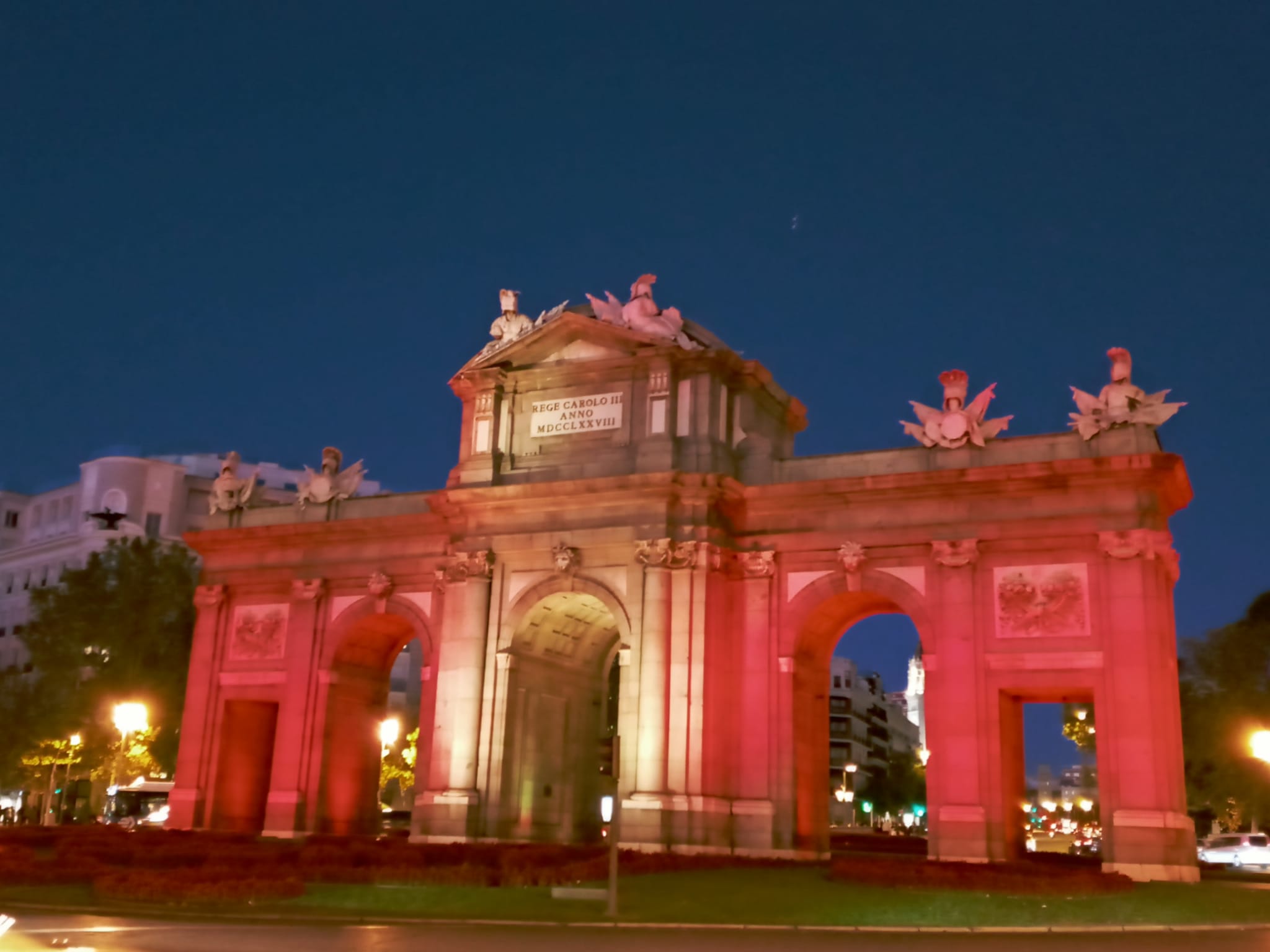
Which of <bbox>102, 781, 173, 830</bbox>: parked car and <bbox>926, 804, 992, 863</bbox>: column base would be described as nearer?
<bbox>926, 804, 992, 863</bbox>: column base

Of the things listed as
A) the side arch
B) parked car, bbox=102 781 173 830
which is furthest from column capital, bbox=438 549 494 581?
parked car, bbox=102 781 173 830

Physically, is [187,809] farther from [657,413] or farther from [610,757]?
[610,757]

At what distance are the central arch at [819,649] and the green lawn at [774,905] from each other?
477 inches

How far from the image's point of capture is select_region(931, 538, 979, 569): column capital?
3806 cm

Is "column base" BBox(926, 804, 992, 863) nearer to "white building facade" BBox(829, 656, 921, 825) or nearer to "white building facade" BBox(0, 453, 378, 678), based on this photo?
"white building facade" BBox(0, 453, 378, 678)

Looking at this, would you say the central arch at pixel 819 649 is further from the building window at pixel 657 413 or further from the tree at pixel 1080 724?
the tree at pixel 1080 724

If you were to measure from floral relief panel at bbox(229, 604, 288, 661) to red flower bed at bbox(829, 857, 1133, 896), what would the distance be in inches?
1036

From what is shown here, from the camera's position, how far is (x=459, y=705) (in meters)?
41.9

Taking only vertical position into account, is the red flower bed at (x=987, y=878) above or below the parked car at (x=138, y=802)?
below

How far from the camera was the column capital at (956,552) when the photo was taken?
3806 cm

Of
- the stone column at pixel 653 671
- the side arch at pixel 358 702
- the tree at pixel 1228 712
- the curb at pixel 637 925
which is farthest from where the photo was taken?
the tree at pixel 1228 712

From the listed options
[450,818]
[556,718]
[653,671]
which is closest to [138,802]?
[556,718]

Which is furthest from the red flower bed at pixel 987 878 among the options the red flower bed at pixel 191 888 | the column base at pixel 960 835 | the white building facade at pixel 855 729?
the white building facade at pixel 855 729

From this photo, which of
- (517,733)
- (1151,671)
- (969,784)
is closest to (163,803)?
(517,733)
